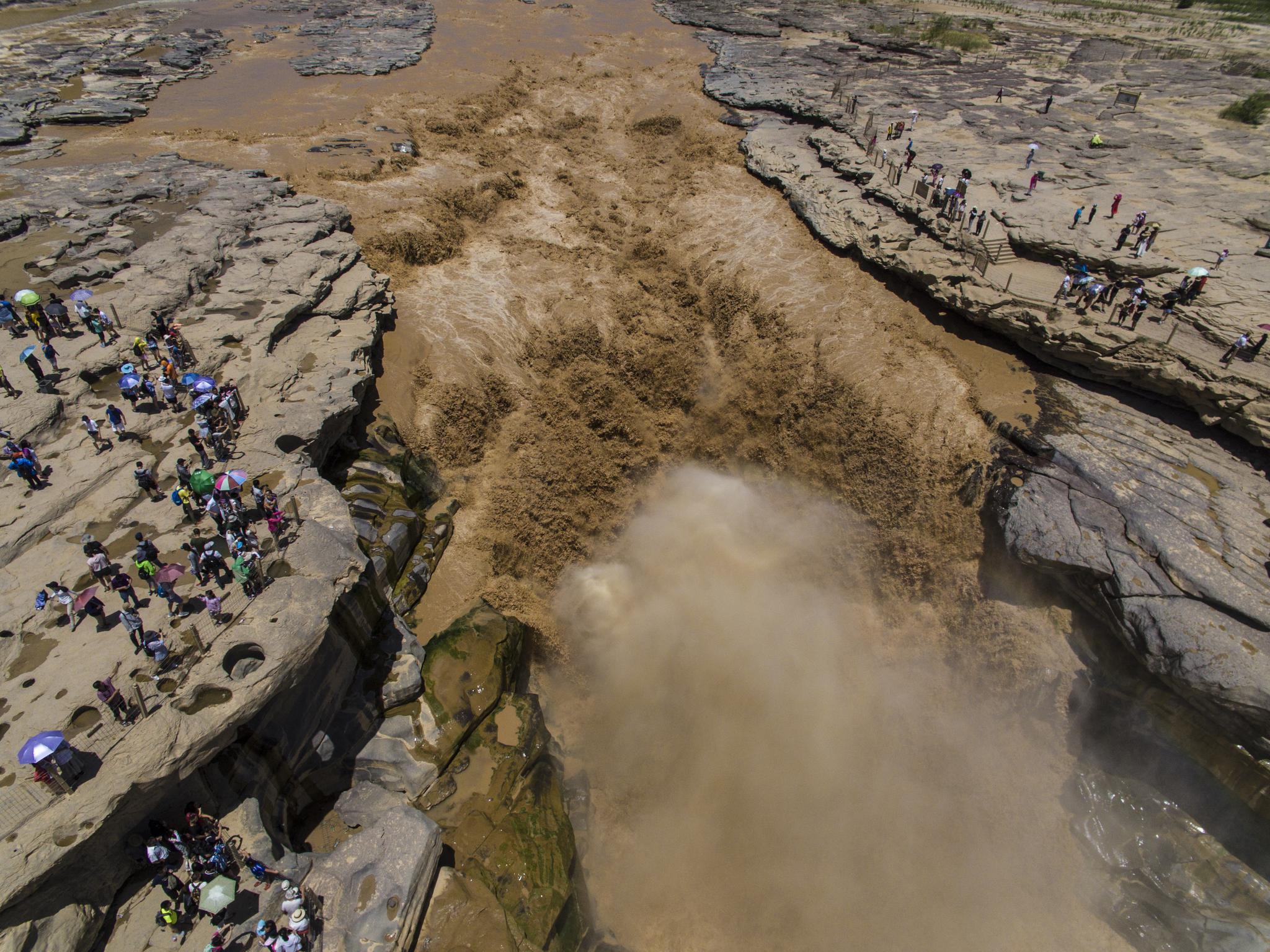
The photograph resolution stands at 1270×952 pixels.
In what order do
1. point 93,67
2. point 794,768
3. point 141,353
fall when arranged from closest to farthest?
point 794,768 < point 141,353 < point 93,67

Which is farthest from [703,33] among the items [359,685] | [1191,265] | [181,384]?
[359,685]

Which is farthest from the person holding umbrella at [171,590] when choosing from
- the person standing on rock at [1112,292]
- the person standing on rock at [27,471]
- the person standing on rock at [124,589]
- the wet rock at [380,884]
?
the person standing on rock at [1112,292]

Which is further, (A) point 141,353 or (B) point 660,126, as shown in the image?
(B) point 660,126

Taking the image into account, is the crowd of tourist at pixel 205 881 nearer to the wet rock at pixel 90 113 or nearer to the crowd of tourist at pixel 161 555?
the crowd of tourist at pixel 161 555

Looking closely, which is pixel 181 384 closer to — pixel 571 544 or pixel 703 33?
pixel 571 544

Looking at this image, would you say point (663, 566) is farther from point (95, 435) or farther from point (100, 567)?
point (95, 435)

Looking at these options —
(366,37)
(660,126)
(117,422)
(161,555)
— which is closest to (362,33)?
(366,37)

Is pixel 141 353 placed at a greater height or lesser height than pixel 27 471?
greater

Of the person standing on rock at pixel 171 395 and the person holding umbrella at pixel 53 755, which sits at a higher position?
the person standing on rock at pixel 171 395
